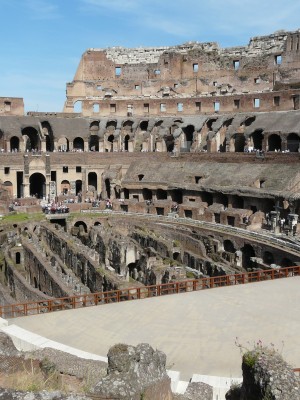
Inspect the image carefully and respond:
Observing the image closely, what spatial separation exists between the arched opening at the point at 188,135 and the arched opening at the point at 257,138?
25.3ft

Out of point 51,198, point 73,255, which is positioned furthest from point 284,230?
point 51,198

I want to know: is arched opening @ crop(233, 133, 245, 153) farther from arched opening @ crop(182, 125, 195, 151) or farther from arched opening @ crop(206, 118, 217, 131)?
arched opening @ crop(182, 125, 195, 151)

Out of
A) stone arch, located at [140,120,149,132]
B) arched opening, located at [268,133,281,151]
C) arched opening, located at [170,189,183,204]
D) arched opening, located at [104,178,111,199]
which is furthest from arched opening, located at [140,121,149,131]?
arched opening, located at [268,133,281,151]

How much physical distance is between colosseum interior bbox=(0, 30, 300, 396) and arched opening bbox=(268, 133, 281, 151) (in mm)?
94

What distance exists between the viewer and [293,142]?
1582 inches

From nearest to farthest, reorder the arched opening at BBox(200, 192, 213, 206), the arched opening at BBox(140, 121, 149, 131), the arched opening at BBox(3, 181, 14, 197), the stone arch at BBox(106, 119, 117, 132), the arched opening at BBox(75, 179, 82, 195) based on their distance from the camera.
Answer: the arched opening at BBox(200, 192, 213, 206) < the arched opening at BBox(3, 181, 14, 197) < the arched opening at BBox(75, 179, 82, 195) < the arched opening at BBox(140, 121, 149, 131) < the stone arch at BBox(106, 119, 117, 132)

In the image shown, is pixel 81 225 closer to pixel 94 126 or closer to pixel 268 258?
pixel 268 258

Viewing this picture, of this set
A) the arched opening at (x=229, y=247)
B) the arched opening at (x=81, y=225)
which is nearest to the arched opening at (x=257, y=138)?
the arched opening at (x=229, y=247)

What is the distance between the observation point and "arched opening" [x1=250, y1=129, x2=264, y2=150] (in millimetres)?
43688

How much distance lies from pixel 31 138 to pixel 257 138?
25472 mm

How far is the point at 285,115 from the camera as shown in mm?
42375

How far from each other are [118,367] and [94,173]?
141 feet

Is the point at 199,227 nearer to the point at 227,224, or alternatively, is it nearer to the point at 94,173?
the point at 227,224

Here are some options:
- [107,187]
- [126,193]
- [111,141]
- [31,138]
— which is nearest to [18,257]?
[126,193]
